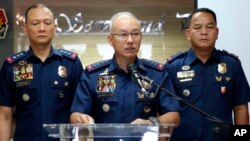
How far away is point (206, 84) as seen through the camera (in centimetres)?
332

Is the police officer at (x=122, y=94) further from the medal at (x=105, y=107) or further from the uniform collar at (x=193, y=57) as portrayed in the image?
the uniform collar at (x=193, y=57)

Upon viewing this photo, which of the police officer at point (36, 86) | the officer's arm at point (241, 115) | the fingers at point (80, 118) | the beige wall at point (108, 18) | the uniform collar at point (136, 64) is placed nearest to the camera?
the fingers at point (80, 118)

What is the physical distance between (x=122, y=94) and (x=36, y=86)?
0.60 meters

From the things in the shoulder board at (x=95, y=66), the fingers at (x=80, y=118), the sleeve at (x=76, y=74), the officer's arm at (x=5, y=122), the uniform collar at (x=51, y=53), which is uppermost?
the uniform collar at (x=51, y=53)

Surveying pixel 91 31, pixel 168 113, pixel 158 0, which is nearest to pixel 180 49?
pixel 158 0

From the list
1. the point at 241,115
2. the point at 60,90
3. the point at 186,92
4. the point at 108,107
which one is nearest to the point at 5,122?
the point at 60,90

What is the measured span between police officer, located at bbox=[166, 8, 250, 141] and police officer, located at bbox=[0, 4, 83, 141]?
714 millimetres

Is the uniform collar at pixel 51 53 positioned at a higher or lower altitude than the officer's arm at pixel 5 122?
higher

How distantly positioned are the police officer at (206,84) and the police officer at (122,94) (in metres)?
0.36

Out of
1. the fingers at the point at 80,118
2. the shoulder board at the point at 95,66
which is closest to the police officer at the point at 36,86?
the shoulder board at the point at 95,66

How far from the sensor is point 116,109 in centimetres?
292

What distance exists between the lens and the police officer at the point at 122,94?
2889 mm

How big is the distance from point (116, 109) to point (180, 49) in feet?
4.72

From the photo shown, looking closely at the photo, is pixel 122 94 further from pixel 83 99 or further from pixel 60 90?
pixel 60 90
